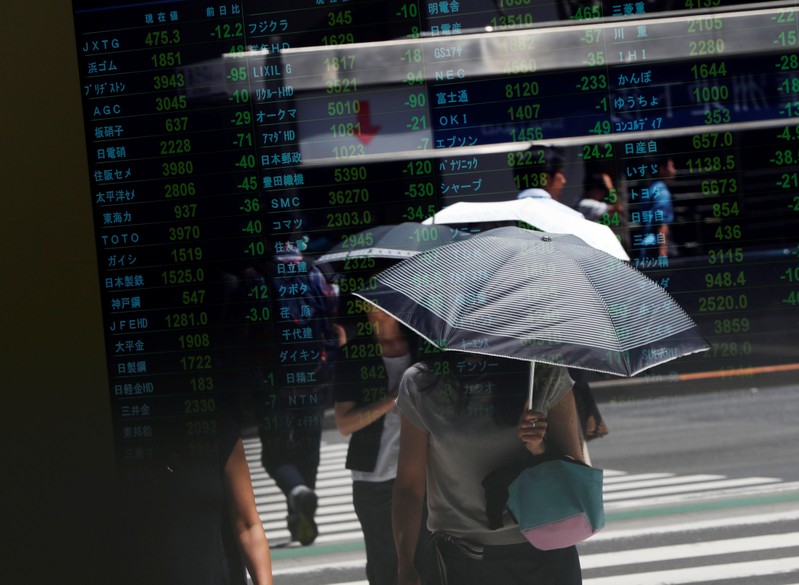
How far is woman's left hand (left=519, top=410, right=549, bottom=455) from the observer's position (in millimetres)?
3418

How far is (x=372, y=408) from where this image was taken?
3629 mm

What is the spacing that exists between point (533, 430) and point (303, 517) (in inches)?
39.5

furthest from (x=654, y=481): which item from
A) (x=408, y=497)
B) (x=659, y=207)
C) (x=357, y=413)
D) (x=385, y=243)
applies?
(x=385, y=243)

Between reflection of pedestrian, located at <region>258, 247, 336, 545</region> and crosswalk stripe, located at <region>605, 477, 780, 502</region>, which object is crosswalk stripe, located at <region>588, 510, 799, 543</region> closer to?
crosswalk stripe, located at <region>605, 477, 780, 502</region>

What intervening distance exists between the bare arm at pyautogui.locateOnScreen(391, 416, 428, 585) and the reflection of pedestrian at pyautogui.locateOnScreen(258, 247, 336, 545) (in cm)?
35

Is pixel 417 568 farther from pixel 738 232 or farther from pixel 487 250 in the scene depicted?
→ pixel 738 232

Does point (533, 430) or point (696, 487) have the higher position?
point (533, 430)

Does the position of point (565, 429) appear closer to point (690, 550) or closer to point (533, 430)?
point (533, 430)

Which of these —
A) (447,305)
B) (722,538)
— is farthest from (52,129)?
(722,538)

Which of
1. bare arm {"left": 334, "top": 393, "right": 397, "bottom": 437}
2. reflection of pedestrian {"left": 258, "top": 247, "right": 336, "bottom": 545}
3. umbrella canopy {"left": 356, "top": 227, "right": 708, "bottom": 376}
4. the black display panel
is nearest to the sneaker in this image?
reflection of pedestrian {"left": 258, "top": 247, "right": 336, "bottom": 545}

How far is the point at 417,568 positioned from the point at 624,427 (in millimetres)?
968

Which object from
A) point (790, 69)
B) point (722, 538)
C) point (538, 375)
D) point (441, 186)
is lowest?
point (722, 538)

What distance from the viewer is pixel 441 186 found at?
11.7 feet

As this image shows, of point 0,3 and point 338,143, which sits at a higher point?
point 0,3
